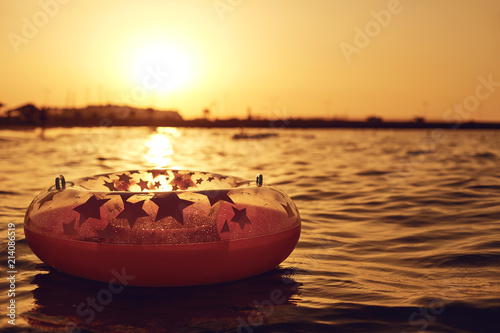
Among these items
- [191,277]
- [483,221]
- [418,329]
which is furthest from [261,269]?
[483,221]

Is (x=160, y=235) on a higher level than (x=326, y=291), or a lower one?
higher

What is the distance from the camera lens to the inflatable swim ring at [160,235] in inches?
182

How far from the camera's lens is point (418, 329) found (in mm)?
3971

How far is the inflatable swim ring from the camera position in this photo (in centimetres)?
463

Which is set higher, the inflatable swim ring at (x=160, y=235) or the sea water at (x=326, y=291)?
the inflatable swim ring at (x=160, y=235)

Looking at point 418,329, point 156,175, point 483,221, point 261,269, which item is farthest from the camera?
point 483,221

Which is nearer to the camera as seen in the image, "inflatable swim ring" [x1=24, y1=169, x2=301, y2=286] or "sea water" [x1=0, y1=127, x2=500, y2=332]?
"sea water" [x1=0, y1=127, x2=500, y2=332]

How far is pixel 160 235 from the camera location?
15.2 ft

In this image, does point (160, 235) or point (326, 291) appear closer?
point (160, 235)

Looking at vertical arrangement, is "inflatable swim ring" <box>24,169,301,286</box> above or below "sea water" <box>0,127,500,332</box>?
above

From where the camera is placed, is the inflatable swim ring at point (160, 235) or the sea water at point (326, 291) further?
the inflatable swim ring at point (160, 235)

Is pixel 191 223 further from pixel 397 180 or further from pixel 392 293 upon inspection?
pixel 397 180

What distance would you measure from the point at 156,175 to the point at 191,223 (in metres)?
2.37

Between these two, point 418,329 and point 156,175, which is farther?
point 156,175
